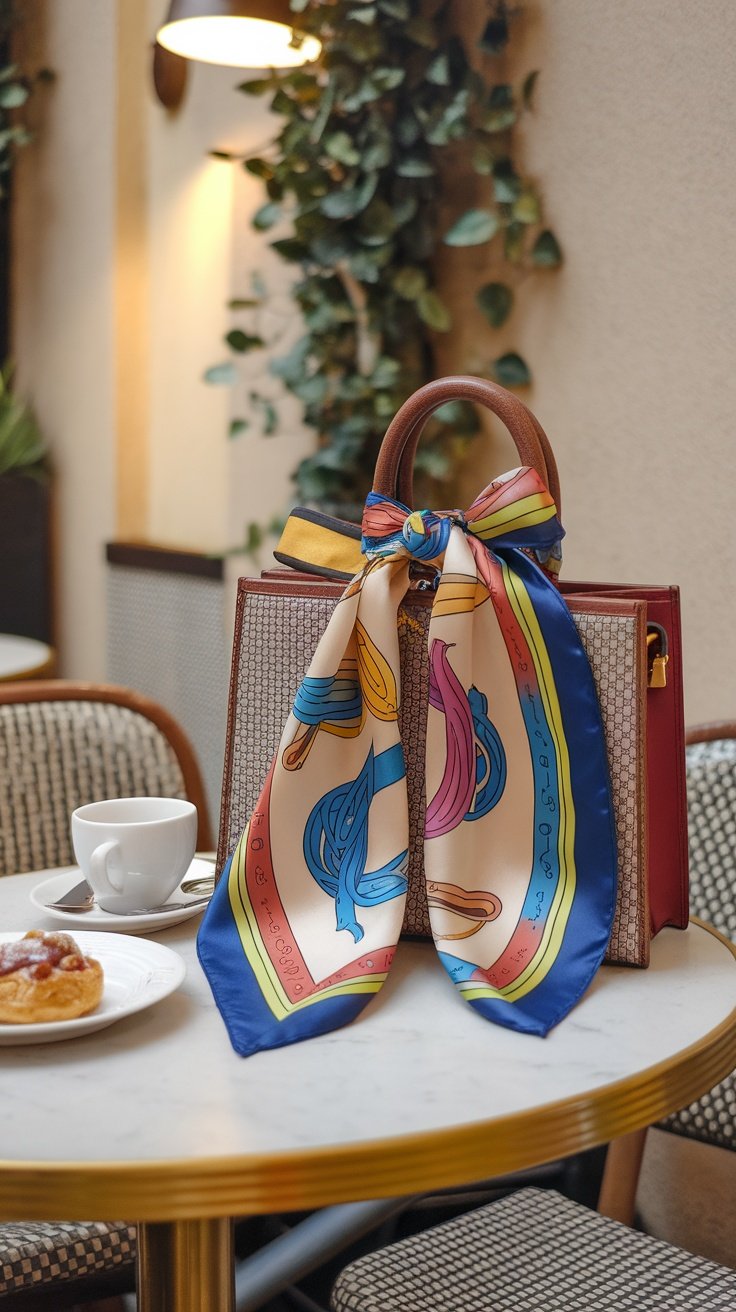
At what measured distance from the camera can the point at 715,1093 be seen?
1300mm

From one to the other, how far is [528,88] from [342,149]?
1.27 ft

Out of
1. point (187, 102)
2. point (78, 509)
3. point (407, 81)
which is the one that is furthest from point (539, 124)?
point (78, 509)

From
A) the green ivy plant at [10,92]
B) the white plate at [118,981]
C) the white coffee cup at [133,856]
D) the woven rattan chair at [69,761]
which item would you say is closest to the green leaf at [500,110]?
the woven rattan chair at [69,761]

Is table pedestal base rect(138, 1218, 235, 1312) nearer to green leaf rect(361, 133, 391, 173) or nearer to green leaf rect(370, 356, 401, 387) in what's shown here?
green leaf rect(370, 356, 401, 387)

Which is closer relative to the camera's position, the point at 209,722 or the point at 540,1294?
the point at 540,1294

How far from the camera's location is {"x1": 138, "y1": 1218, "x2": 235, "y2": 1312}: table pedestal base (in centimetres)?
77

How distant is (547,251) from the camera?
2133mm

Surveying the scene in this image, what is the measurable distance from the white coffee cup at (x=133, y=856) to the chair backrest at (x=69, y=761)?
535mm

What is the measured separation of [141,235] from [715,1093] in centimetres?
310

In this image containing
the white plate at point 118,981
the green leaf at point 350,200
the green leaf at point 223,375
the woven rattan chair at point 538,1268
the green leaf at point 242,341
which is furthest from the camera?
the green leaf at point 223,375

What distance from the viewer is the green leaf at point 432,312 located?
7.64 feet

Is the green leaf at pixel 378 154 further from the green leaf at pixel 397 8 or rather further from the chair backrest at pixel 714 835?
the chair backrest at pixel 714 835

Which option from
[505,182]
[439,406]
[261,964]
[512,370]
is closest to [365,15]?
[505,182]

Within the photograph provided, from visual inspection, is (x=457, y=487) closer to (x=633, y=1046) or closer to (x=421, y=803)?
(x=421, y=803)
